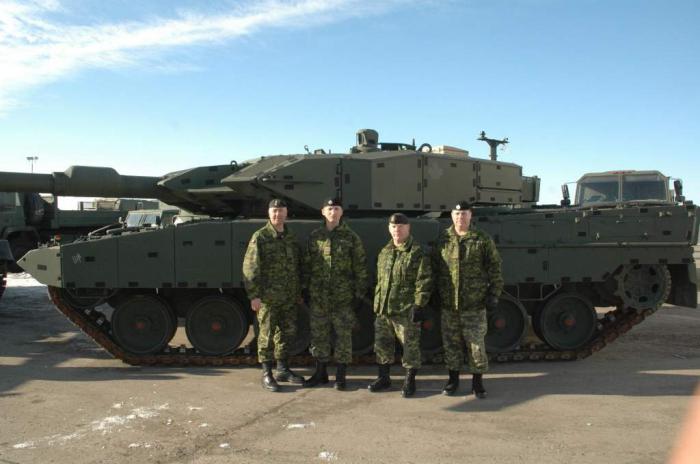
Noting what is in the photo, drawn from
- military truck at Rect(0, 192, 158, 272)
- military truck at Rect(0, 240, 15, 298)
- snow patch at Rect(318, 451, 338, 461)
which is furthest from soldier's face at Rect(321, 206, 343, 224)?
military truck at Rect(0, 192, 158, 272)

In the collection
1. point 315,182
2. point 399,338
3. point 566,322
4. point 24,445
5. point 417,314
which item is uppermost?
point 315,182

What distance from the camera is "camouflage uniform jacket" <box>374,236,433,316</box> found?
6.46 meters

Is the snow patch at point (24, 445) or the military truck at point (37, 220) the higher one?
the military truck at point (37, 220)

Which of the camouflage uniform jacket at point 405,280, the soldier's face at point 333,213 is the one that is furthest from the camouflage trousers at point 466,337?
the soldier's face at point 333,213

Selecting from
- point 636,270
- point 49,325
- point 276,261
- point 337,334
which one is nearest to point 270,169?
point 276,261

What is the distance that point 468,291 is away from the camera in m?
6.50

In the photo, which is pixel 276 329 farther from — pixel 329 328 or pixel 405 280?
pixel 405 280

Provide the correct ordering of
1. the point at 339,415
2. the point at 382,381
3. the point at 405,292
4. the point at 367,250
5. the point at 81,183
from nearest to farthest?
1. the point at 339,415
2. the point at 405,292
3. the point at 382,381
4. the point at 367,250
5. the point at 81,183

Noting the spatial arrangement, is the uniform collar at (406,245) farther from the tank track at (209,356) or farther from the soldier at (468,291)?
the tank track at (209,356)

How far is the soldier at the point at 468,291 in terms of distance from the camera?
6.50m

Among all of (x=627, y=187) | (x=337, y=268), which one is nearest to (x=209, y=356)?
(x=337, y=268)

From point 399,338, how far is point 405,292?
58cm

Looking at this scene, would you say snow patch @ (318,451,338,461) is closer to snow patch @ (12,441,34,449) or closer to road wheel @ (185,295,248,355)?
snow patch @ (12,441,34,449)

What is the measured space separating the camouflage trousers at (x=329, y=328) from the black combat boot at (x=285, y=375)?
1.26 ft
